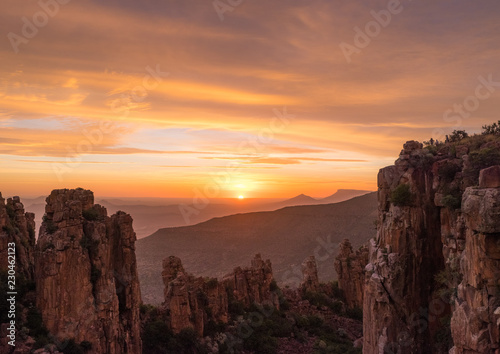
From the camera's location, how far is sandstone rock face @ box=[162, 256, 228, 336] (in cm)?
4656

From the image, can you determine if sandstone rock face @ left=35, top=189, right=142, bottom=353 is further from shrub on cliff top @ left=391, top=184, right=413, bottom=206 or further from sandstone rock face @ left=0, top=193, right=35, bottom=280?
shrub on cliff top @ left=391, top=184, right=413, bottom=206

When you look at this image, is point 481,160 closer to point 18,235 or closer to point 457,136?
point 457,136

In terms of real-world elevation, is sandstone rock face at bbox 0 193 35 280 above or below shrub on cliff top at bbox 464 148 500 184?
below

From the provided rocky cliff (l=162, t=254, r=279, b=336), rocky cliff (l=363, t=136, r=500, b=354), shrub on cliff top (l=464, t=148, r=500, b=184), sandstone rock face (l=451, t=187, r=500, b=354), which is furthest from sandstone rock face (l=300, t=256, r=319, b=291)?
sandstone rock face (l=451, t=187, r=500, b=354)

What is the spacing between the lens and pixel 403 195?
29.3 m

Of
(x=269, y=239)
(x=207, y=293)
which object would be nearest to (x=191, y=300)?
(x=207, y=293)

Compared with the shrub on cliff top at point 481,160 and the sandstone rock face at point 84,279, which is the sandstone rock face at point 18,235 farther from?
the shrub on cliff top at point 481,160

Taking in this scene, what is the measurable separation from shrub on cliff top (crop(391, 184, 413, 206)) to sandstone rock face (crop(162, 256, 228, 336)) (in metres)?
27.8

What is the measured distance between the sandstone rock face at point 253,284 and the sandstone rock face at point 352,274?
1402 cm

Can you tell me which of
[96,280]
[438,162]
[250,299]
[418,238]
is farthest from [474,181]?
[250,299]

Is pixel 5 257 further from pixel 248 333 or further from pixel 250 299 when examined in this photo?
pixel 250 299

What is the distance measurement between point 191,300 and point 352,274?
104 ft

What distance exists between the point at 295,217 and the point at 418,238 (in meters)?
138
